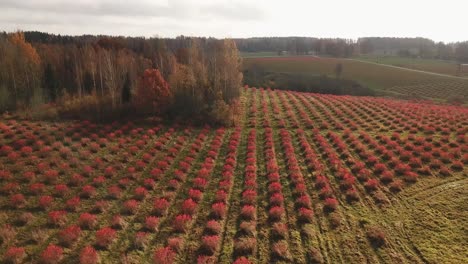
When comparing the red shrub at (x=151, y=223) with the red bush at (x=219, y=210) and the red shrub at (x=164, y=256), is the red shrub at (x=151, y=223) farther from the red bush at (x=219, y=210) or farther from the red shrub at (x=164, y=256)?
the red bush at (x=219, y=210)

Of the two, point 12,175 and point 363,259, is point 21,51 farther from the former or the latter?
point 363,259

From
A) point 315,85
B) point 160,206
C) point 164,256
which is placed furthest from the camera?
point 315,85

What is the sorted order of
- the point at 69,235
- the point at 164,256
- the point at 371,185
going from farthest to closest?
the point at 371,185 → the point at 69,235 → the point at 164,256

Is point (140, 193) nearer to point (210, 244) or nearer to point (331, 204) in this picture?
point (210, 244)

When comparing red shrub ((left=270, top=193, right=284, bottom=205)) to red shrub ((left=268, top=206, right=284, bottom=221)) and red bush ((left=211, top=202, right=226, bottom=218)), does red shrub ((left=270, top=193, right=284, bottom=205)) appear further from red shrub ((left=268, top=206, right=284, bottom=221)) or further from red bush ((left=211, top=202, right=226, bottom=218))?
red bush ((left=211, top=202, right=226, bottom=218))

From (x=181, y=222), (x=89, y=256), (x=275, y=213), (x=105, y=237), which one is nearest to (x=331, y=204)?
(x=275, y=213)

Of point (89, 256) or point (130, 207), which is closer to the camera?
point (89, 256)

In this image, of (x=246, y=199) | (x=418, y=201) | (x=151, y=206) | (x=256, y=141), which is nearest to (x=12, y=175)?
(x=151, y=206)
